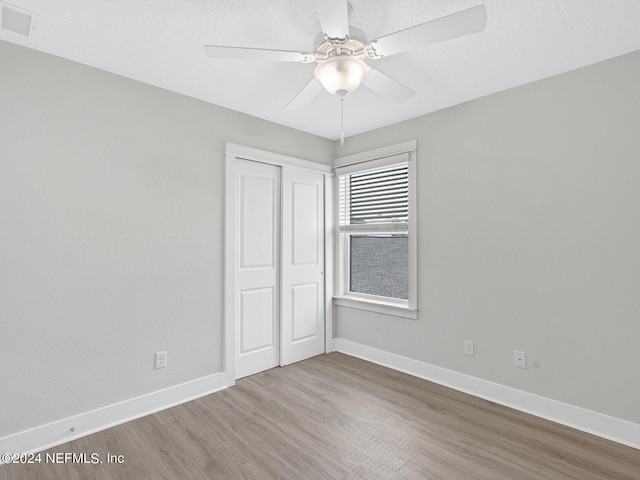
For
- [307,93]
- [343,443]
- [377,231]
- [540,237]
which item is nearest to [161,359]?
[343,443]

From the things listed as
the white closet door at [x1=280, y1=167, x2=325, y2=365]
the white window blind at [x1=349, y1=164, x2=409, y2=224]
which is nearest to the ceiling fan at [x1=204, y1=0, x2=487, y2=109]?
the white window blind at [x1=349, y1=164, x2=409, y2=224]

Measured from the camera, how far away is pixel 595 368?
2.32 m

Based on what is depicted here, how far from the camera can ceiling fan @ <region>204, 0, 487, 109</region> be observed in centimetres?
144

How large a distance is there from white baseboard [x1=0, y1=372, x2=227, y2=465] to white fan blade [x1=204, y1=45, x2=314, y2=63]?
2428 millimetres

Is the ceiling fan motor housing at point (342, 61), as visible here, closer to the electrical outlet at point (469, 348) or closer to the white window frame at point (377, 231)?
the white window frame at point (377, 231)

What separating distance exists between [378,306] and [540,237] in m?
1.63

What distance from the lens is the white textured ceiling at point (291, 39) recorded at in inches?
70.1

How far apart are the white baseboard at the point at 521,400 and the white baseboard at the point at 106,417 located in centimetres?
170

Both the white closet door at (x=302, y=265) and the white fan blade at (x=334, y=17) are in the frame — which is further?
the white closet door at (x=302, y=265)

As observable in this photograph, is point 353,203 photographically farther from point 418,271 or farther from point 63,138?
point 63,138

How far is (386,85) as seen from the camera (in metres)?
2.03

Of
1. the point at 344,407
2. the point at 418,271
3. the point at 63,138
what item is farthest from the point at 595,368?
the point at 63,138

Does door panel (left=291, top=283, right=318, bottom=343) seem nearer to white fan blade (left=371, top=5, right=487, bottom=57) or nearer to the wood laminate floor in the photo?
the wood laminate floor

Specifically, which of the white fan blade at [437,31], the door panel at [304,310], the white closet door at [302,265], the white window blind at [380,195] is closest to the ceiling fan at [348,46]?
the white fan blade at [437,31]
